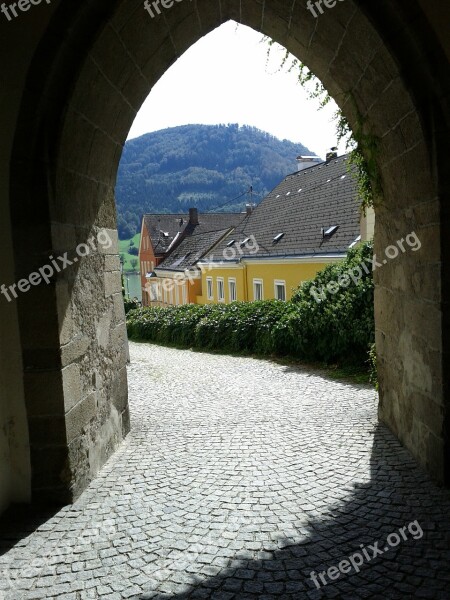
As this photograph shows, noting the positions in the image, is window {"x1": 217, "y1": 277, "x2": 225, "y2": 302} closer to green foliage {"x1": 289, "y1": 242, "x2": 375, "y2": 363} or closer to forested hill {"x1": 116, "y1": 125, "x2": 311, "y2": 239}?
green foliage {"x1": 289, "y1": 242, "x2": 375, "y2": 363}

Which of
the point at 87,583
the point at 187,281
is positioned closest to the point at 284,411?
the point at 87,583

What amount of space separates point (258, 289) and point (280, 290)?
1.90 m

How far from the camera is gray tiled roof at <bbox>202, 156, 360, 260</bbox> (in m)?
17.4

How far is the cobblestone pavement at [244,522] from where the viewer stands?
112 inches

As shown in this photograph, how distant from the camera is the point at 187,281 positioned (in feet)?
104

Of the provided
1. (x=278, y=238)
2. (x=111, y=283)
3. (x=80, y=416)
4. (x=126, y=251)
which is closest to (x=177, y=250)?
(x=278, y=238)

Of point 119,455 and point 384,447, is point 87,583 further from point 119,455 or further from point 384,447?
point 384,447

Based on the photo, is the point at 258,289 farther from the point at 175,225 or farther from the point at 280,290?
the point at 175,225

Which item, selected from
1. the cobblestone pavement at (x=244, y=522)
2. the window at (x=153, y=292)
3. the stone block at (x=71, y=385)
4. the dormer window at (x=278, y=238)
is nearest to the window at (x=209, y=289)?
the dormer window at (x=278, y=238)

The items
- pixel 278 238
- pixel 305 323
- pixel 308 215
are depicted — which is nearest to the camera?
pixel 305 323

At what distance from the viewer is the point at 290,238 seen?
19828 mm

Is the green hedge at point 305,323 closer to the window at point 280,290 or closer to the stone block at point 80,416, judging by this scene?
the window at point 280,290

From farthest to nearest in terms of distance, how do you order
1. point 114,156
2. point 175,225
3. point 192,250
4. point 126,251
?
1. point 126,251
2. point 175,225
3. point 192,250
4. point 114,156

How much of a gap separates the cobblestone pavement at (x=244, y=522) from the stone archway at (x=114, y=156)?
1.08 ft
